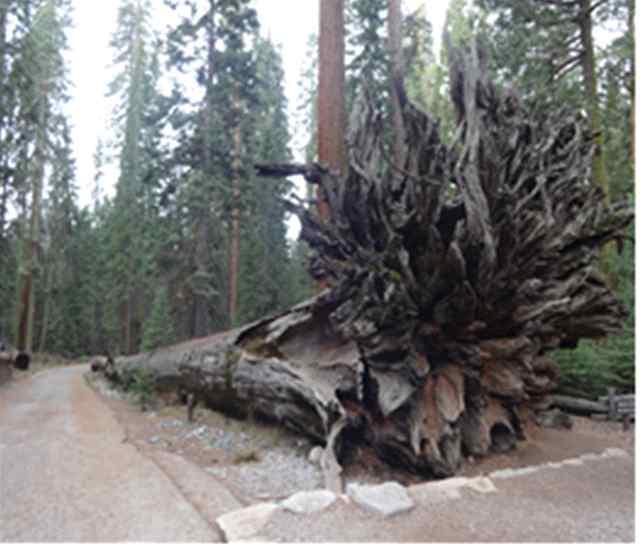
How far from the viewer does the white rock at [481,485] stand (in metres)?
3.16

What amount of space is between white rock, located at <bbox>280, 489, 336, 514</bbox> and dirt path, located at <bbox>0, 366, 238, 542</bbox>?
0.46m

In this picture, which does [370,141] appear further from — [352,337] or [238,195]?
[238,195]

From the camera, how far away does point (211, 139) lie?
1231cm

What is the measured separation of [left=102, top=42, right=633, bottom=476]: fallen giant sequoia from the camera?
13.4 feet

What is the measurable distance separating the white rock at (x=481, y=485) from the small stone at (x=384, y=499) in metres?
0.58

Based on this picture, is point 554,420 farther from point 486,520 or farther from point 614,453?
point 486,520

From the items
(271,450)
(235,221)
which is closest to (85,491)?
(271,450)

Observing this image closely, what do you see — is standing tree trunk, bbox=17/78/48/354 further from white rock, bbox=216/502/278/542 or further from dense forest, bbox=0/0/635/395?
white rock, bbox=216/502/278/542

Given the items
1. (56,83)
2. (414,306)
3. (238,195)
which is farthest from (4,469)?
(56,83)

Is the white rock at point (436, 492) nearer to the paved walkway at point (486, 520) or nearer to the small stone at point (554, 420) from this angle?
the paved walkway at point (486, 520)

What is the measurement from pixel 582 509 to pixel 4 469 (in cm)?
465

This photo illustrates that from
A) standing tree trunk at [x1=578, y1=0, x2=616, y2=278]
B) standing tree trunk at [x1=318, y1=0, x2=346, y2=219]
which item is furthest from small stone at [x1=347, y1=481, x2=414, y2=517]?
standing tree trunk at [x1=578, y1=0, x2=616, y2=278]

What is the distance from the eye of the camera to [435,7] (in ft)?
50.3

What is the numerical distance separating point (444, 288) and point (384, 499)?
79.7 inches
